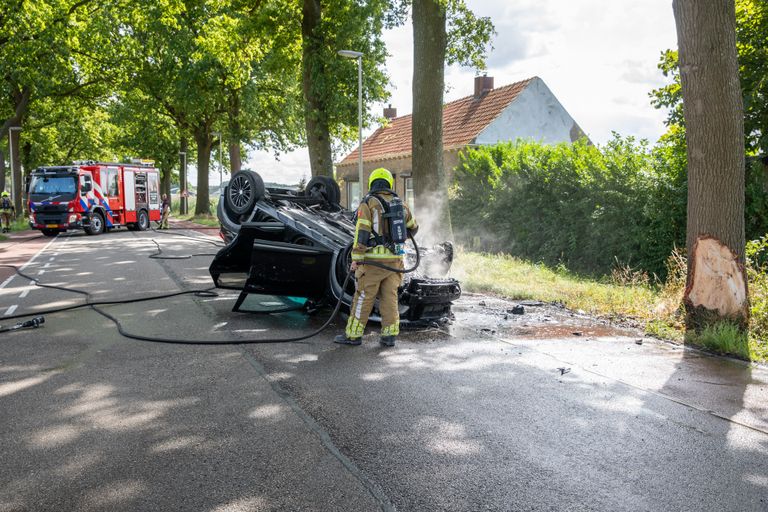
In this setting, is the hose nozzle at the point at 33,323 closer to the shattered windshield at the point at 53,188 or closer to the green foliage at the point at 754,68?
the green foliage at the point at 754,68

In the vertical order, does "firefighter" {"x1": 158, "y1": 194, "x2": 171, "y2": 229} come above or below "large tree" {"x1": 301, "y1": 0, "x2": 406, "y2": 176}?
below

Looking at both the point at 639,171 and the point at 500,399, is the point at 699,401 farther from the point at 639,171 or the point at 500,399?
the point at 639,171

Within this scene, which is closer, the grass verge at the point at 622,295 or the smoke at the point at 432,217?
the grass verge at the point at 622,295

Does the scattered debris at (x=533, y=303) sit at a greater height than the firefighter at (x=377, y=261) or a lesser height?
→ lesser

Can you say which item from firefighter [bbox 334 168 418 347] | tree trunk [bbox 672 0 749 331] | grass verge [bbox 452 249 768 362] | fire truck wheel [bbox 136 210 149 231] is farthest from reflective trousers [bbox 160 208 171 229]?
tree trunk [bbox 672 0 749 331]

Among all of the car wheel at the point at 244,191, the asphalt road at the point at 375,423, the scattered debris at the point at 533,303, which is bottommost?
the scattered debris at the point at 533,303

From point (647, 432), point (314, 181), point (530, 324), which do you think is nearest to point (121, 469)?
point (647, 432)

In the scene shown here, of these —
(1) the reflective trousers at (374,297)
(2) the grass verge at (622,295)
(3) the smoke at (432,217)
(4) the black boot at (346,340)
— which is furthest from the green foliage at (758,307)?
(3) the smoke at (432,217)

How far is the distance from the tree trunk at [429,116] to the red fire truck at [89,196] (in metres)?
17.0

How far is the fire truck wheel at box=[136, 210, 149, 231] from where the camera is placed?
98.5 feet

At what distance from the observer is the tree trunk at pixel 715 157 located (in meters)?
7.70

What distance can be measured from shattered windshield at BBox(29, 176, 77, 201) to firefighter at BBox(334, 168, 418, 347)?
70.8 feet

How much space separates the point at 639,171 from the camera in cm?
1409

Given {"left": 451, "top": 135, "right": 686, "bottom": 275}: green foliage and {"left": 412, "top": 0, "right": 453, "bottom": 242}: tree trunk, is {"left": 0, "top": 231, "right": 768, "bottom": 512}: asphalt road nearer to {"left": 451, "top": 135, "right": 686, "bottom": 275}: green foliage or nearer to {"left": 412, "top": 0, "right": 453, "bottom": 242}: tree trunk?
{"left": 412, "top": 0, "right": 453, "bottom": 242}: tree trunk
